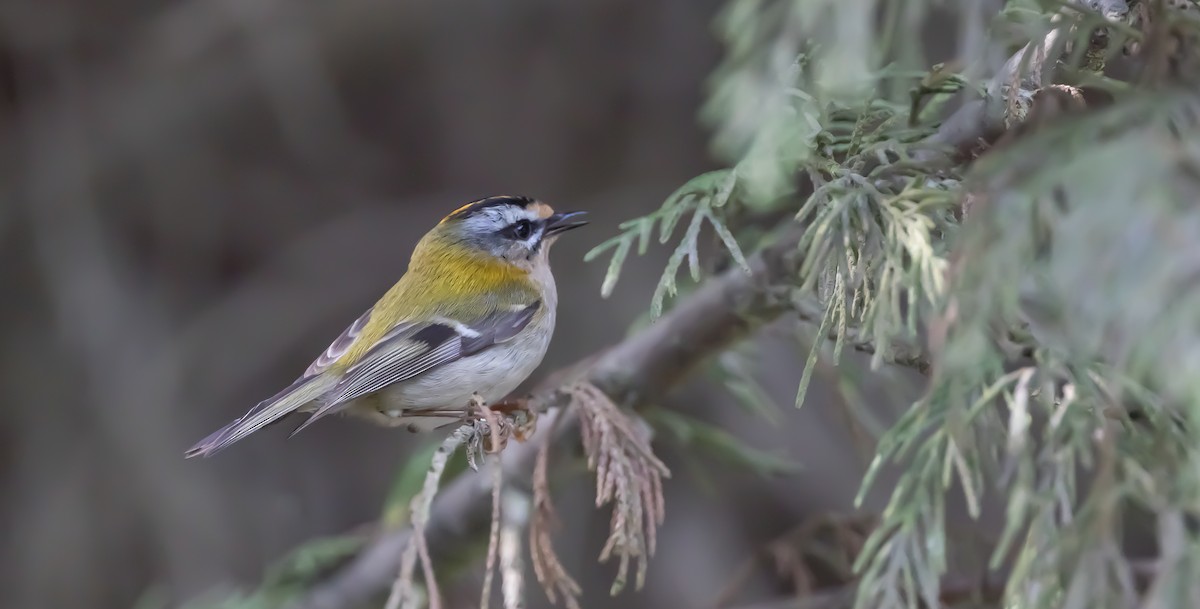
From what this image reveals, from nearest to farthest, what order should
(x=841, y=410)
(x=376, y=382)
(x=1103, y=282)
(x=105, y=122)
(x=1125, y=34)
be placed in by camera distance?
(x=1103, y=282) < (x=1125, y=34) < (x=841, y=410) < (x=376, y=382) < (x=105, y=122)

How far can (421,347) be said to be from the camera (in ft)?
5.80

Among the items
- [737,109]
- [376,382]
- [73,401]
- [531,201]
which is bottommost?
[73,401]

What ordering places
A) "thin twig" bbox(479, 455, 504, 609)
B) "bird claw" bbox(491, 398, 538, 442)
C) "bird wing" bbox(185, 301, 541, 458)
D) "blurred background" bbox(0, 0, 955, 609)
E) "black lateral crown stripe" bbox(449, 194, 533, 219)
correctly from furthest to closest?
"blurred background" bbox(0, 0, 955, 609), "black lateral crown stripe" bbox(449, 194, 533, 219), "bird wing" bbox(185, 301, 541, 458), "bird claw" bbox(491, 398, 538, 442), "thin twig" bbox(479, 455, 504, 609)

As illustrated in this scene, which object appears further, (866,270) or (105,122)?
(105,122)

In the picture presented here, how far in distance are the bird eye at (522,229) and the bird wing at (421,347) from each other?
16 centimetres

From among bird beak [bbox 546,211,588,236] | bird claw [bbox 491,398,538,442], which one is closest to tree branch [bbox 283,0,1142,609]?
bird claw [bbox 491,398,538,442]

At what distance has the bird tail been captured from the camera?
1513mm

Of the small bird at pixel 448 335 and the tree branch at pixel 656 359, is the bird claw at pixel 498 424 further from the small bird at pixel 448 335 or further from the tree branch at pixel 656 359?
the small bird at pixel 448 335

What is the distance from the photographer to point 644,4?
2.48m

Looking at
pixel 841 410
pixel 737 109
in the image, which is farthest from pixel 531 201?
pixel 737 109

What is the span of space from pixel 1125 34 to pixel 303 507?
7.03 feet

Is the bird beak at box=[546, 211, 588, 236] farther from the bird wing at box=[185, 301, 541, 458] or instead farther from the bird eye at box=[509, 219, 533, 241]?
the bird wing at box=[185, 301, 541, 458]

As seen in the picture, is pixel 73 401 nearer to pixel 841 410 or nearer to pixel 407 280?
pixel 407 280

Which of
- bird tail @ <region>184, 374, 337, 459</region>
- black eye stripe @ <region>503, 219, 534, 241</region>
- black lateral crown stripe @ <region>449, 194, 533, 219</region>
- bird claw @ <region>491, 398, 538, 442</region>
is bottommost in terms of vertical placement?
bird claw @ <region>491, 398, 538, 442</region>
